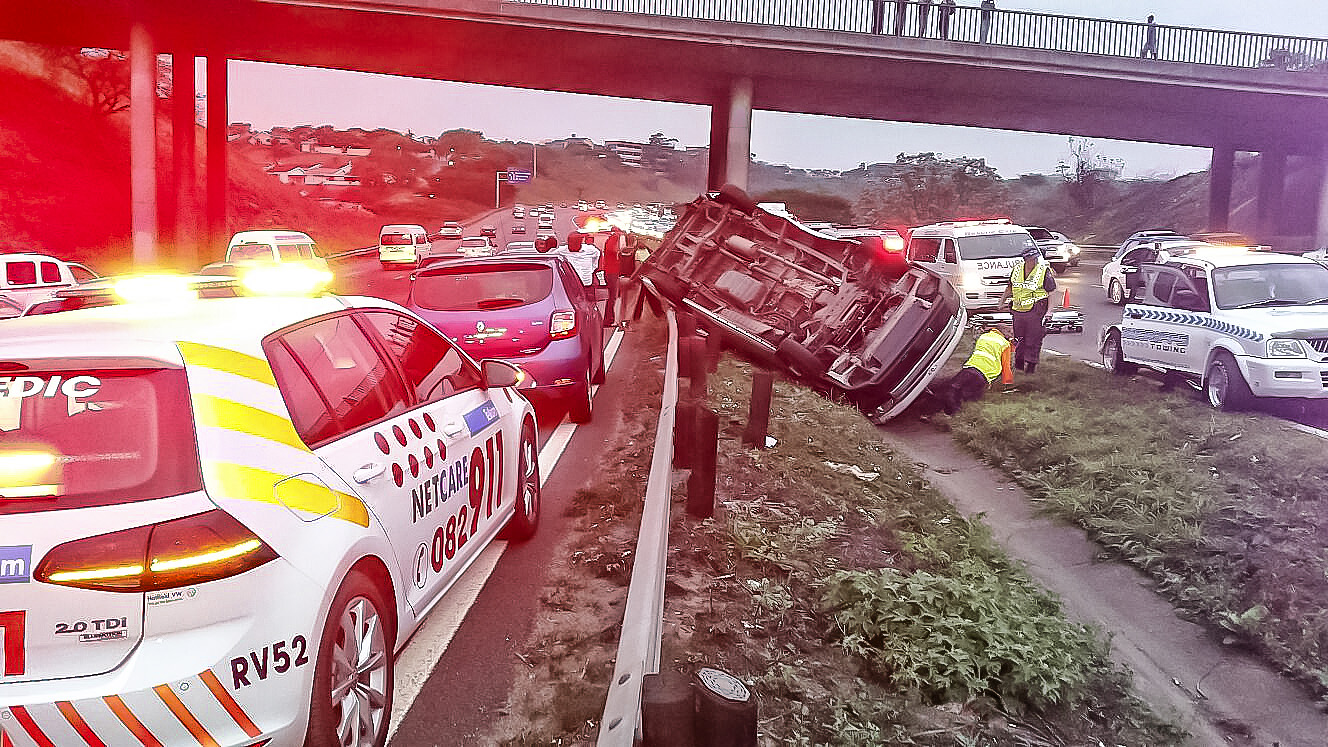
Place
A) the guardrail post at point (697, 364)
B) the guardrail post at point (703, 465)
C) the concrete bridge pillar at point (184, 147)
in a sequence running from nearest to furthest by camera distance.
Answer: the guardrail post at point (703, 465), the guardrail post at point (697, 364), the concrete bridge pillar at point (184, 147)

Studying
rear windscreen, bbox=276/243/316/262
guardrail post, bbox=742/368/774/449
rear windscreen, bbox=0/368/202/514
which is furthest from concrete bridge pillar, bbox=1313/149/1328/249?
rear windscreen, bbox=0/368/202/514

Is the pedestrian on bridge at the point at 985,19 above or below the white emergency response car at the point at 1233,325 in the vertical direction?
above

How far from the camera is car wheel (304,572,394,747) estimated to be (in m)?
3.46

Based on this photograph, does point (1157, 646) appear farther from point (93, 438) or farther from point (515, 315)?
point (515, 315)

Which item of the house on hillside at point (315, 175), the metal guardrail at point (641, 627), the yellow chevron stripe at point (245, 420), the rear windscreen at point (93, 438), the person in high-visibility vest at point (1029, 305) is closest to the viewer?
the metal guardrail at point (641, 627)

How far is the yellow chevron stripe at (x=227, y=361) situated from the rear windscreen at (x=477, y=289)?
22.5 ft

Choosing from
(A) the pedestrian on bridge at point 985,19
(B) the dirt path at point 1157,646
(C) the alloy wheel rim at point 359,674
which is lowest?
(B) the dirt path at point 1157,646

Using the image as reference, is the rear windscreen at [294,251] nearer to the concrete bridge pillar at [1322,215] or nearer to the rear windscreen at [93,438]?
the rear windscreen at [93,438]

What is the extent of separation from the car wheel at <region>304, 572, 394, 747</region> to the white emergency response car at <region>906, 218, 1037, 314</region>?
19.1 metres

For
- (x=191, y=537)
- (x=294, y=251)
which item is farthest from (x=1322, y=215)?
(x=191, y=537)

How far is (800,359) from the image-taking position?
12.5 meters

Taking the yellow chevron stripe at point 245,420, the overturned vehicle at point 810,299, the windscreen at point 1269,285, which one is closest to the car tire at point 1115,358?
→ the windscreen at point 1269,285

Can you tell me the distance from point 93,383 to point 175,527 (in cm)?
59

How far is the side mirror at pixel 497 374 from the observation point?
237 inches
